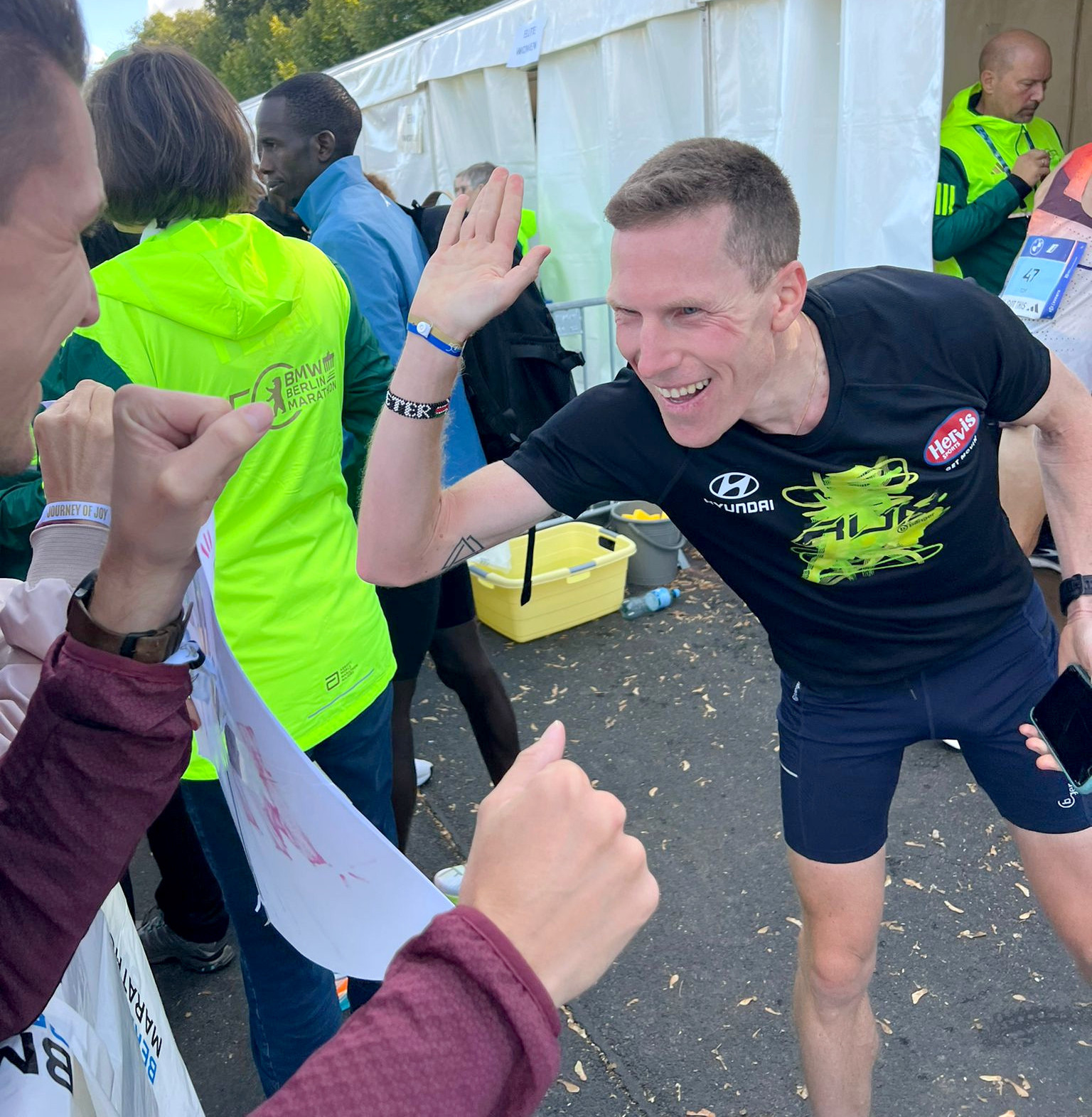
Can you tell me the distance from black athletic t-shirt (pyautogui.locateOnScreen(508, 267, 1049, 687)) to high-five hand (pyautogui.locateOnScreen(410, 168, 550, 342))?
37 centimetres

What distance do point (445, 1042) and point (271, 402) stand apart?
1518mm

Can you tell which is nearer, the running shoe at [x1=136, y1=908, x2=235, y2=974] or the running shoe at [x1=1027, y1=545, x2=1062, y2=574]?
the running shoe at [x1=136, y1=908, x2=235, y2=974]

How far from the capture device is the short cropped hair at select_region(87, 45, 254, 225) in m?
1.92

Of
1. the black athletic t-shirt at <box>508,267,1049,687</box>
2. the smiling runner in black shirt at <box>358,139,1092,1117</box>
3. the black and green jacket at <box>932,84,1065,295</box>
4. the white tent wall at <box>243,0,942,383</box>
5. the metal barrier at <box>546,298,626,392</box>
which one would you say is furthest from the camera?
the metal barrier at <box>546,298,626,392</box>

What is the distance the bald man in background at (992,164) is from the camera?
449 cm

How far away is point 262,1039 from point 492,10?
6834 millimetres

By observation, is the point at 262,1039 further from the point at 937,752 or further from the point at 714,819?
the point at 937,752

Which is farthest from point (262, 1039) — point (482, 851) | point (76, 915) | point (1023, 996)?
point (1023, 996)

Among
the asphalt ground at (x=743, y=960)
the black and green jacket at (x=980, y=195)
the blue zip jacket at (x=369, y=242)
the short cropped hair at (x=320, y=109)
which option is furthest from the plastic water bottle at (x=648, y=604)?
the short cropped hair at (x=320, y=109)

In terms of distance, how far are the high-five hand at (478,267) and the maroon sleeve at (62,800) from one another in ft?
3.53

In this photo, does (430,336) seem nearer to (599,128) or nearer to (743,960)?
(743,960)

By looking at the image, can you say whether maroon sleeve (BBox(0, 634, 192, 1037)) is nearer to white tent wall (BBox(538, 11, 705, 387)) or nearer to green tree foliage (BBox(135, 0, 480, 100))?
white tent wall (BBox(538, 11, 705, 387))

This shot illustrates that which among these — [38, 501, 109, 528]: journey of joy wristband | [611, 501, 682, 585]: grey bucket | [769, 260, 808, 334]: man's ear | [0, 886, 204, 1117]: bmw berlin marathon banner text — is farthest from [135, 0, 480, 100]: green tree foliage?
[0, 886, 204, 1117]: bmw berlin marathon banner text

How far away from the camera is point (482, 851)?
2.96ft
